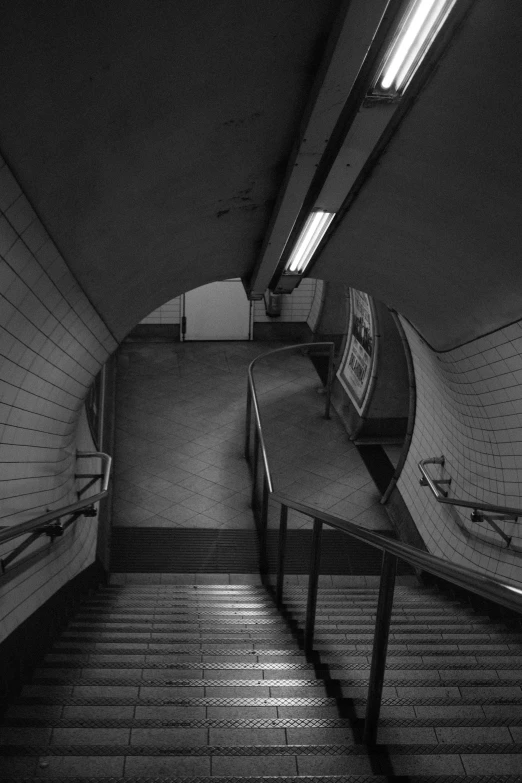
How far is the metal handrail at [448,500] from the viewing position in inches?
165

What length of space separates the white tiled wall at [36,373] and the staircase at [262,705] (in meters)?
0.61

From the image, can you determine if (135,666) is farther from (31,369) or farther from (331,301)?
(331,301)

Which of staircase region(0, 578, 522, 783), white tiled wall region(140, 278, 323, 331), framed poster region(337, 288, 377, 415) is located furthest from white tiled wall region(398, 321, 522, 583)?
white tiled wall region(140, 278, 323, 331)

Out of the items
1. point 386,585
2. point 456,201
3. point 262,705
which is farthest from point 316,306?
point 386,585

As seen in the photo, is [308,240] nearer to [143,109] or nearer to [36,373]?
[36,373]

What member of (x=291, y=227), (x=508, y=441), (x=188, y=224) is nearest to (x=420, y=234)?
(x=291, y=227)

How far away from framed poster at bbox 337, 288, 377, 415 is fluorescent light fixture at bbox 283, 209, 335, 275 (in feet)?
11.4

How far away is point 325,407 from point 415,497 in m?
2.91

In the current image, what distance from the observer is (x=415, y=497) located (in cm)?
680

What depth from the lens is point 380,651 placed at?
226 cm

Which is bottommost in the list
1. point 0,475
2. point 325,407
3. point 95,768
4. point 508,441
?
point 95,768

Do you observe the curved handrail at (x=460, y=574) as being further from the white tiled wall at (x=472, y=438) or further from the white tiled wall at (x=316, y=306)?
the white tiled wall at (x=316, y=306)

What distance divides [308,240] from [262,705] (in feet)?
8.63

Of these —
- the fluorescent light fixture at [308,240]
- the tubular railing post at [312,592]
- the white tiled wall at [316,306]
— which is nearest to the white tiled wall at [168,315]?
the white tiled wall at [316,306]
